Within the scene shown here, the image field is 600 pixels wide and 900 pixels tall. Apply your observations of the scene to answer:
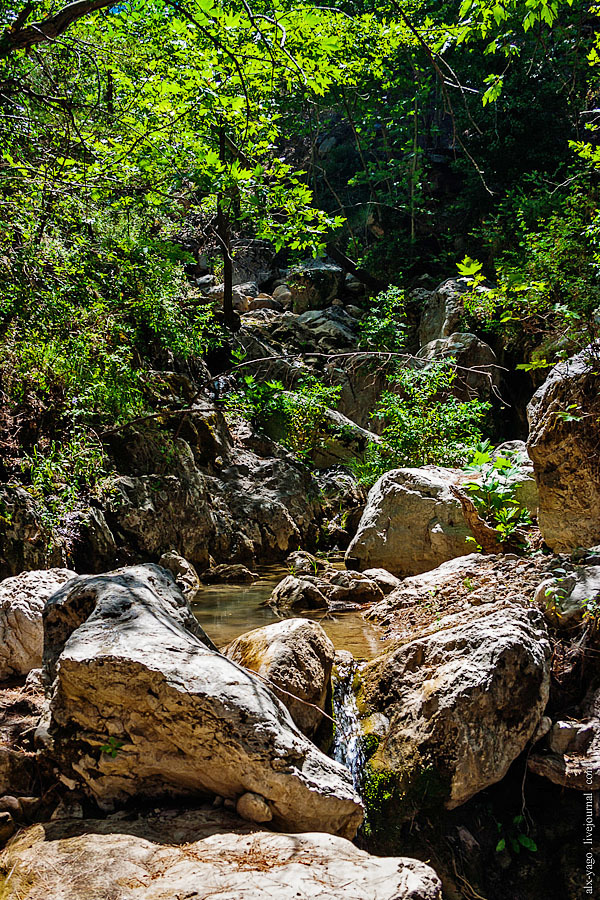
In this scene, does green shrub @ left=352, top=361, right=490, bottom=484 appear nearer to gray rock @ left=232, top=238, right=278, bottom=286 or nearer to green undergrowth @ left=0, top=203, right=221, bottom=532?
green undergrowth @ left=0, top=203, right=221, bottom=532

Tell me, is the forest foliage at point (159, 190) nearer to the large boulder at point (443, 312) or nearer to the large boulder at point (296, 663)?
the large boulder at point (443, 312)

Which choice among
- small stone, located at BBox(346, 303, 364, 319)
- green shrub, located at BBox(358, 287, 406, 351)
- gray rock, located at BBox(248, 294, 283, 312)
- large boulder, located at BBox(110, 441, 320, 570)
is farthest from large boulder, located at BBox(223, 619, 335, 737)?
small stone, located at BBox(346, 303, 364, 319)

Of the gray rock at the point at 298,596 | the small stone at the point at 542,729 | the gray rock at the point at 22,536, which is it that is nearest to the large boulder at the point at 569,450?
the small stone at the point at 542,729

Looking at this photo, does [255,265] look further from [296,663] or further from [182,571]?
[296,663]

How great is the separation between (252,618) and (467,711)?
10.5ft

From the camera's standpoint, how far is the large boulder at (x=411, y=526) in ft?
24.3

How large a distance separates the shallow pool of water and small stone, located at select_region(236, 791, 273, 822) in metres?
2.44

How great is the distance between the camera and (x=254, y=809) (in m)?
2.53

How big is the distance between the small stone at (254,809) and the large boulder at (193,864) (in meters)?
0.06

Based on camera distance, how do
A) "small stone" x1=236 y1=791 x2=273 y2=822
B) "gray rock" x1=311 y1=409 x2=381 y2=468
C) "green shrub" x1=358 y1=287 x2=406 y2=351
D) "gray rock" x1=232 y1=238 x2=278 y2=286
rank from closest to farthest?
"small stone" x1=236 y1=791 x2=273 y2=822, "gray rock" x1=311 y1=409 x2=381 y2=468, "green shrub" x1=358 y1=287 x2=406 y2=351, "gray rock" x1=232 y1=238 x2=278 y2=286

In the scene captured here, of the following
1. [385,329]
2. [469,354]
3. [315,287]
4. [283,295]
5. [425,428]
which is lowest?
[425,428]

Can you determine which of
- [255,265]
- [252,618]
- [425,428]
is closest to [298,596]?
[252,618]

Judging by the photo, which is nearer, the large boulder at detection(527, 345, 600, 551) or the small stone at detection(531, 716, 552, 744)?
the small stone at detection(531, 716, 552, 744)

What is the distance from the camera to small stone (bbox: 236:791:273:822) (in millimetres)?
2527
